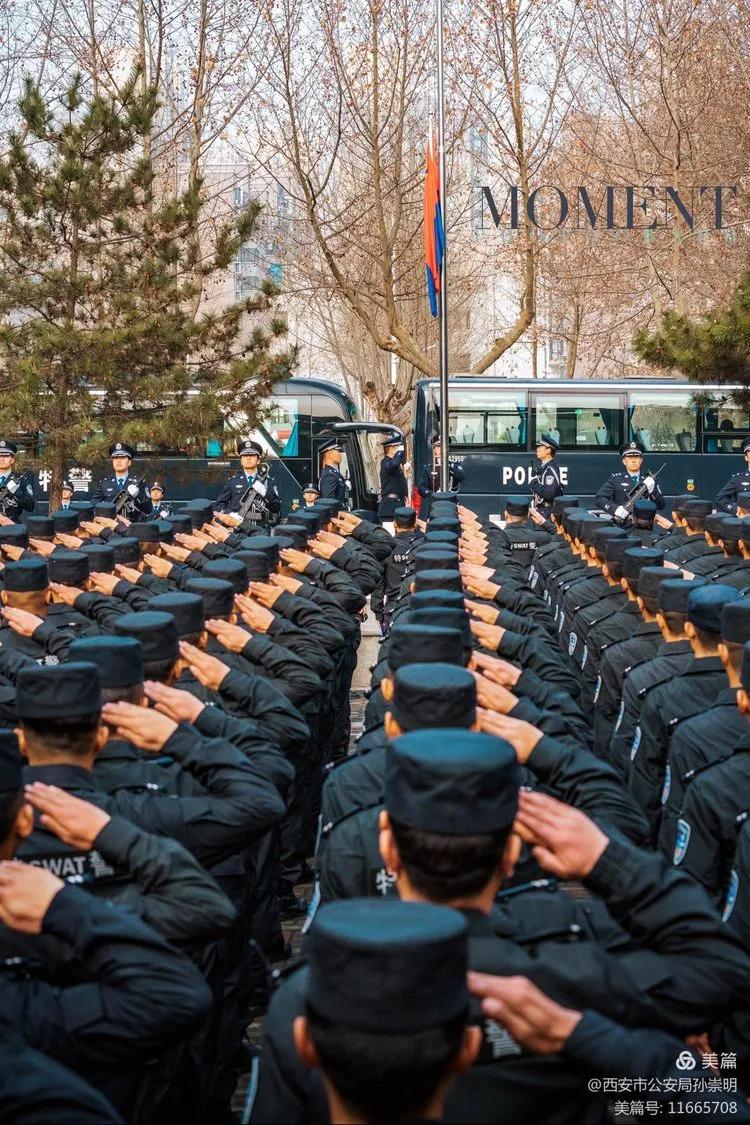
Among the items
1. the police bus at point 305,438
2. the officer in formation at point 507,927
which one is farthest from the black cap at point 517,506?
the police bus at point 305,438

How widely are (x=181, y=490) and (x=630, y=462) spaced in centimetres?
952

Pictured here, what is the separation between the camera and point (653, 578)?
720 cm

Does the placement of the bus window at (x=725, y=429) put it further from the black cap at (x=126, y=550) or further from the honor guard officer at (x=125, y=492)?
the black cap at (x=126, y=550)

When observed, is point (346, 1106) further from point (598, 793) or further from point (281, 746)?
point (281, 746)

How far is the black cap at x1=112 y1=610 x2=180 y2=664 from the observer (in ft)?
15.2

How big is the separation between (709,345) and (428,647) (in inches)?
508

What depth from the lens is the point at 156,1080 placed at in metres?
3.37

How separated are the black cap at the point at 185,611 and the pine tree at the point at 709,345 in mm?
11838

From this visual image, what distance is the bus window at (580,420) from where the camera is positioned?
24438 millimetres

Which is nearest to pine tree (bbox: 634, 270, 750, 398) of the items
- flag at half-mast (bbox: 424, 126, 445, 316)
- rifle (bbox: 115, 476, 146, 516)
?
flag at half-mast (bbox: 424, 126, 445, 316)

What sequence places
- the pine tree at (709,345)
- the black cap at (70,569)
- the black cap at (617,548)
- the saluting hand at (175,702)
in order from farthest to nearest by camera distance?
the pine tree at (709,345)
the black cap at (617,548)
the black cap at (70,569)
the saluting hand at (175,702)

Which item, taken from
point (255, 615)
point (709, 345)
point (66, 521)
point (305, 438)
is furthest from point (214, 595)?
point (305, 438)

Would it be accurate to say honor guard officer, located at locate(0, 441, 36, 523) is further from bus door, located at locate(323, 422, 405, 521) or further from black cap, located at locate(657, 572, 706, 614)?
black cap, located at locate(657, 572, 706, 614)

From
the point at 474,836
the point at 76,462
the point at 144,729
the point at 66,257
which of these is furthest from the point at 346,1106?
the point at 66,257
